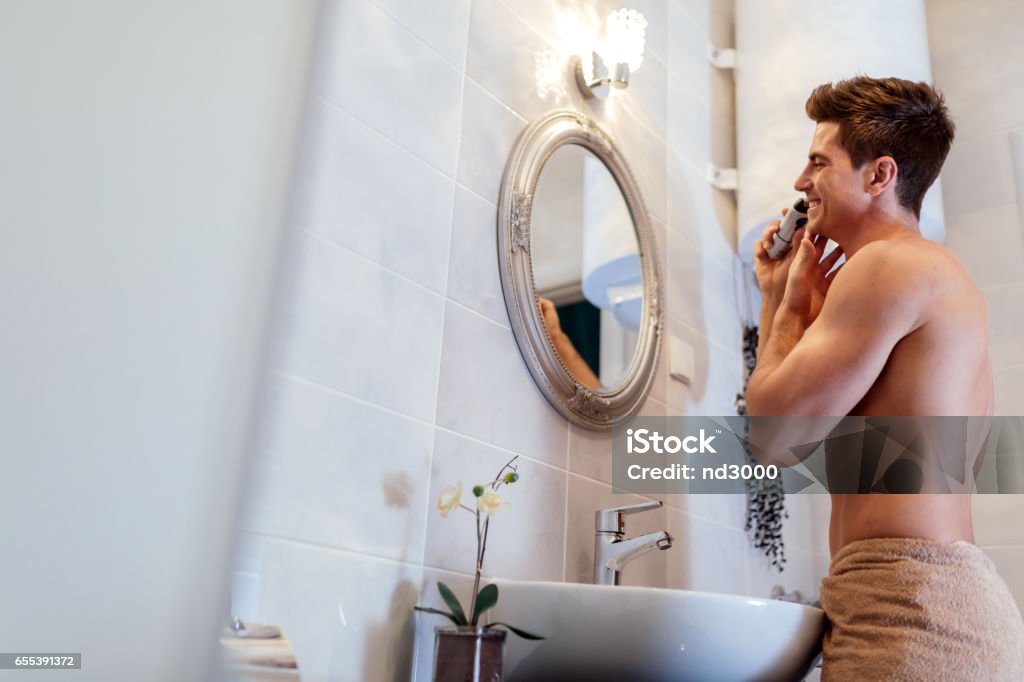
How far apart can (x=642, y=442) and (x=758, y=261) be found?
1.45 ft

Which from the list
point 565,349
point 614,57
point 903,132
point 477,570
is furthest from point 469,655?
point 614,57

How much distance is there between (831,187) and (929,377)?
0.45 metres

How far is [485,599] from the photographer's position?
4.42 feet

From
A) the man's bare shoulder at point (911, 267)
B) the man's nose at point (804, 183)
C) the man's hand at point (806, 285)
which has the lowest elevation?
the man's bare shoulder at point (911, 267)

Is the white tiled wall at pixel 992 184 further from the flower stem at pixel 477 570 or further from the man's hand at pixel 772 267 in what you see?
the flower stem at pixel 477 570

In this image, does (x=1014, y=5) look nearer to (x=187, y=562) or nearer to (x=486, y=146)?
(x=486, y=146)

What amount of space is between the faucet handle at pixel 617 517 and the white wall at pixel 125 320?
2.40 feet

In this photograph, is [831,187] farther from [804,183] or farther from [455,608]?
[455,608]

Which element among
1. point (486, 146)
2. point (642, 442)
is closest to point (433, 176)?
point (486, 146)

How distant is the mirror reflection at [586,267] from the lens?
183cm

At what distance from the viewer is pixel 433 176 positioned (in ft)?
5.29

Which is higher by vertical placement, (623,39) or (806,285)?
(623,39)

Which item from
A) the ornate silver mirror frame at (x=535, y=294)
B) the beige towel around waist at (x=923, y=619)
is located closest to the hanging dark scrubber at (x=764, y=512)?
the ornate silver mirror frame at (x=535, y=294)

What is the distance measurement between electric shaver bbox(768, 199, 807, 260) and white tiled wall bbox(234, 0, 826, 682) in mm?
380
